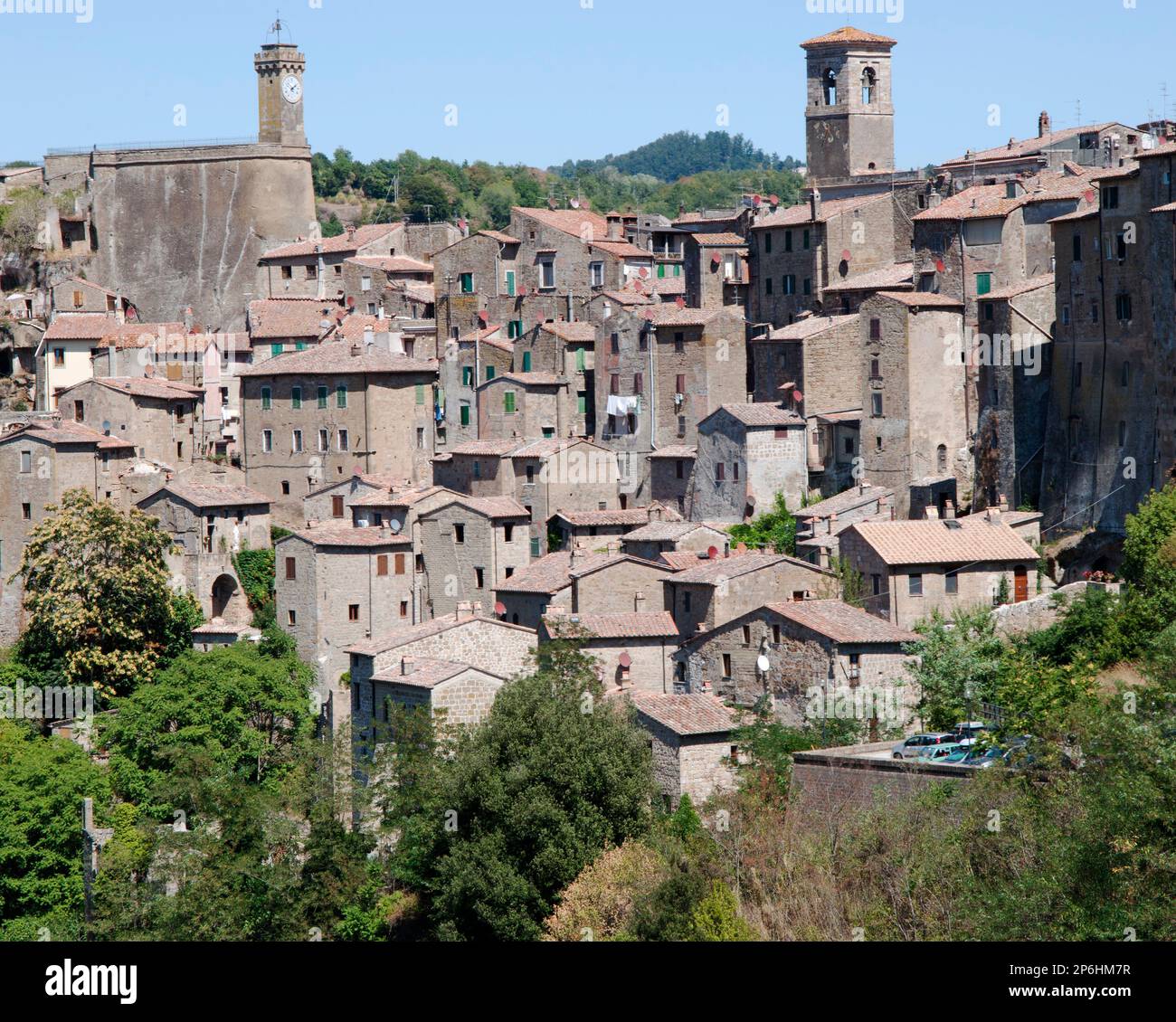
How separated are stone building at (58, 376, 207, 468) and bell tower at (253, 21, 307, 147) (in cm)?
1858

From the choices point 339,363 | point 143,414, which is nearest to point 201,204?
point 143,414

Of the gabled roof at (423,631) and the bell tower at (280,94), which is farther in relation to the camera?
the bell tower at (280,94)

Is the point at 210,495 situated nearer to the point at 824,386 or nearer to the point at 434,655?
the point at 434,655

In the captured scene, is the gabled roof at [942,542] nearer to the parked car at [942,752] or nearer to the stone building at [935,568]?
the stone building at [935,568]

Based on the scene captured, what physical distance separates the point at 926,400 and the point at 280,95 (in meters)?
36.6

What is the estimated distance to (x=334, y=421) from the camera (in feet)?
190

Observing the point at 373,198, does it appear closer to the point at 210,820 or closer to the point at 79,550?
the point at 79,550

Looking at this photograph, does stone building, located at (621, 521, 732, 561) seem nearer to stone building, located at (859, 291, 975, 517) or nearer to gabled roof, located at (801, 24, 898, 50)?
stone building, located at (859, 291, 975, 517)

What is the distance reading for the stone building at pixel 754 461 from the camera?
50969 mm

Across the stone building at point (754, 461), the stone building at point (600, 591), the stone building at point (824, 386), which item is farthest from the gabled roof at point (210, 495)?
the stone building at point (824, 386)

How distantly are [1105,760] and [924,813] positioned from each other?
490 cm

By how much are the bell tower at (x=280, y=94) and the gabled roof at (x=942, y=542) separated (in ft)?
132
